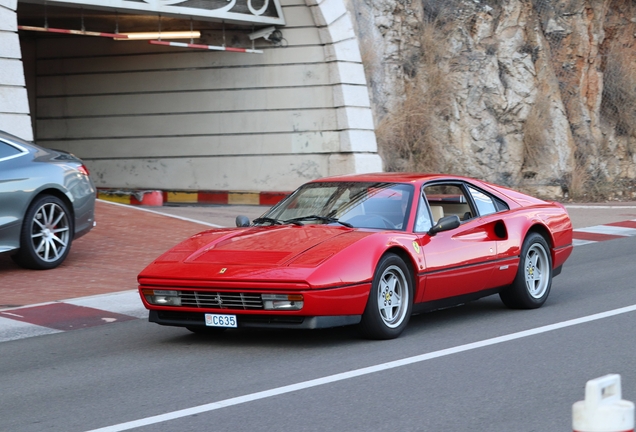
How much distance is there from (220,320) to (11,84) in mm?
8466

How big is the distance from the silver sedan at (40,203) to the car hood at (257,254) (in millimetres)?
3407

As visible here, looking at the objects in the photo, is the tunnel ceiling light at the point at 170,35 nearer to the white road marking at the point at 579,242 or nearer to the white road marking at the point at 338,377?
the white road marking at the point at 579,242

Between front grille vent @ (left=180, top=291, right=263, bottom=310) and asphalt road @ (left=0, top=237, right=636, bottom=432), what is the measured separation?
13.6 inches

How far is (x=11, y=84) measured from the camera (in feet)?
45.5

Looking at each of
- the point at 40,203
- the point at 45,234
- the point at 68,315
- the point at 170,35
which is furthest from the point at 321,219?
the point at 170,35

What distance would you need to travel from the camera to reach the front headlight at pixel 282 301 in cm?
650

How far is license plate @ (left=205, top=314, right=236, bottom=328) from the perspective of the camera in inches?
263

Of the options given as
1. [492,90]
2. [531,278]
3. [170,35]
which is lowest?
[531,278]

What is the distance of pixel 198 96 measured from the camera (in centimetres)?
2033

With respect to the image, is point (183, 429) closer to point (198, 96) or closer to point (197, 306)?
point (197, 306)

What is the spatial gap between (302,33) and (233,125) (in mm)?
2391

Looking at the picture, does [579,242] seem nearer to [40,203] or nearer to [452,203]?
[452,203]

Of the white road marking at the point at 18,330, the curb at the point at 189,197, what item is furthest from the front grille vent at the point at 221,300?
the curb at the point at 189,197

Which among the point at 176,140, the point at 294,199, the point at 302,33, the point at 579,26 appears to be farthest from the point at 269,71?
the point at 294,199
